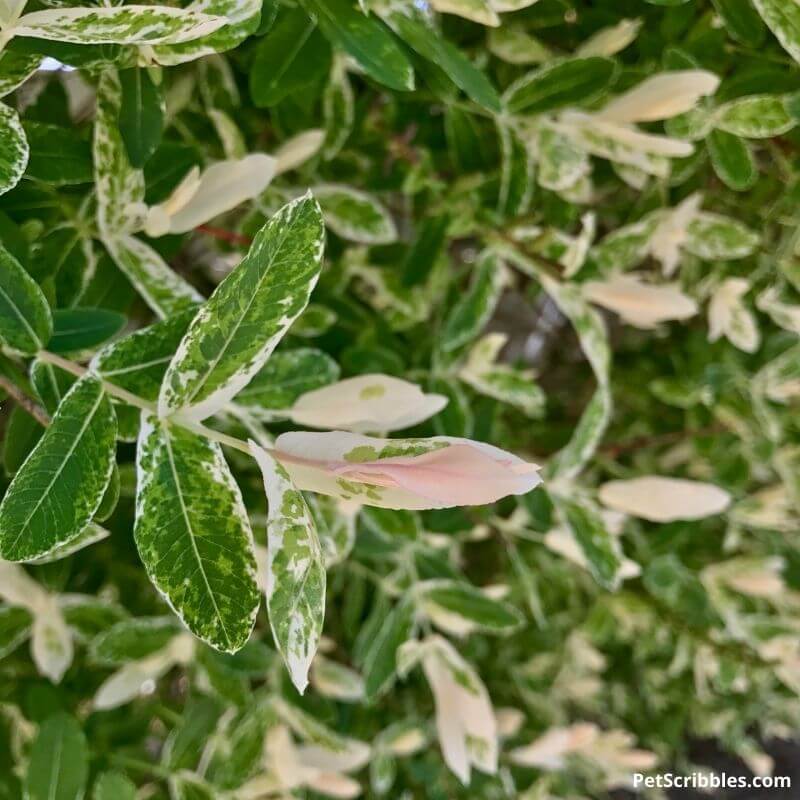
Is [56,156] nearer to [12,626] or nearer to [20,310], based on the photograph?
[20,310]

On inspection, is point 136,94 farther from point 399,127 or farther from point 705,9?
point 705,9

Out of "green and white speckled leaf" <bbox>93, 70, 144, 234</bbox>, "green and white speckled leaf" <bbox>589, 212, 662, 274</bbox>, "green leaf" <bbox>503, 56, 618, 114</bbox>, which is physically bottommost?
"green and white speckled leaf" <bbox>589, 212, 662, 274</bbox>

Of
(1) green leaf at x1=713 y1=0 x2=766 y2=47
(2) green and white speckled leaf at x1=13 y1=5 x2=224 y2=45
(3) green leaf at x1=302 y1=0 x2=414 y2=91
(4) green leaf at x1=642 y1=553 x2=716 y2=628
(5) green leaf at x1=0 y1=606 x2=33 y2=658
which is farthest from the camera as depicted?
(4) green leaf at x1=642 y1=553 x2=716 y2=628

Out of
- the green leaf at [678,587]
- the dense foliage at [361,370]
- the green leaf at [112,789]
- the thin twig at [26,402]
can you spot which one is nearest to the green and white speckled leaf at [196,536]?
the dense foliage at [361,370]

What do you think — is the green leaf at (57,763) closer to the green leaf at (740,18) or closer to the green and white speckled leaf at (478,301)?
the green and white speckled leaf at (478,301)

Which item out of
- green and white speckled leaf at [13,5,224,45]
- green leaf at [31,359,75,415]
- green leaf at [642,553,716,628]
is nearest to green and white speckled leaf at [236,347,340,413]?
green leaf at [31,359,75,415]

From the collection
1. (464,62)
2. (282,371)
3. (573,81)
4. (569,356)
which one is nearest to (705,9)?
(573,81)

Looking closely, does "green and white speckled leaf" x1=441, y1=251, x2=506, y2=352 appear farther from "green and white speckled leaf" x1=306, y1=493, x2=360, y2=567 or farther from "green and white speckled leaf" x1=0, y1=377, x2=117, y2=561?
"green and white speckled leaf" x1=0, y1=377, x2=117, y2=561
